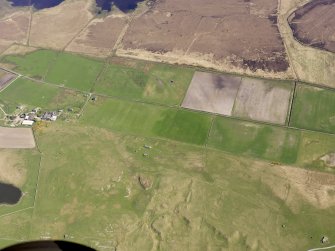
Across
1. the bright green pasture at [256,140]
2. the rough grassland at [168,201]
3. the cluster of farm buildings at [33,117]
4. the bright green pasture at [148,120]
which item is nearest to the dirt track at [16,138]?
the cluster of farm buildings at [33,117]

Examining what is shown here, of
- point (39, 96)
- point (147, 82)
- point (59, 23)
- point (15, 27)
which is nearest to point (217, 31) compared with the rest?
point (147, 82)

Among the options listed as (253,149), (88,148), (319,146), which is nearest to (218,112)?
(253,149)

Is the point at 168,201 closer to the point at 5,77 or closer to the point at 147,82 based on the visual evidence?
the point at 147,82

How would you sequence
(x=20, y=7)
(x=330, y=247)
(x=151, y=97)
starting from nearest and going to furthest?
(x=330, y=247) < (x=151, y=97) < (x=20, y=7)

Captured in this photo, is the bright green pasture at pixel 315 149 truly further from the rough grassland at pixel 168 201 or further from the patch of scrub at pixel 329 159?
the rough grassland at pixel 168 201

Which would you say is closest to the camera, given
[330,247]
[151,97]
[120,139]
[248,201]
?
[330,247]

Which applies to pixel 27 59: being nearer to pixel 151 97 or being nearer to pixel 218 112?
pixel 151 97

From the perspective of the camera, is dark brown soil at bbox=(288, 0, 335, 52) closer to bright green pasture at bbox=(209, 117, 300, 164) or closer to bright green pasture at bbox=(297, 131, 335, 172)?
bright green pasture at bbox=(297, 131, 335, 172)
